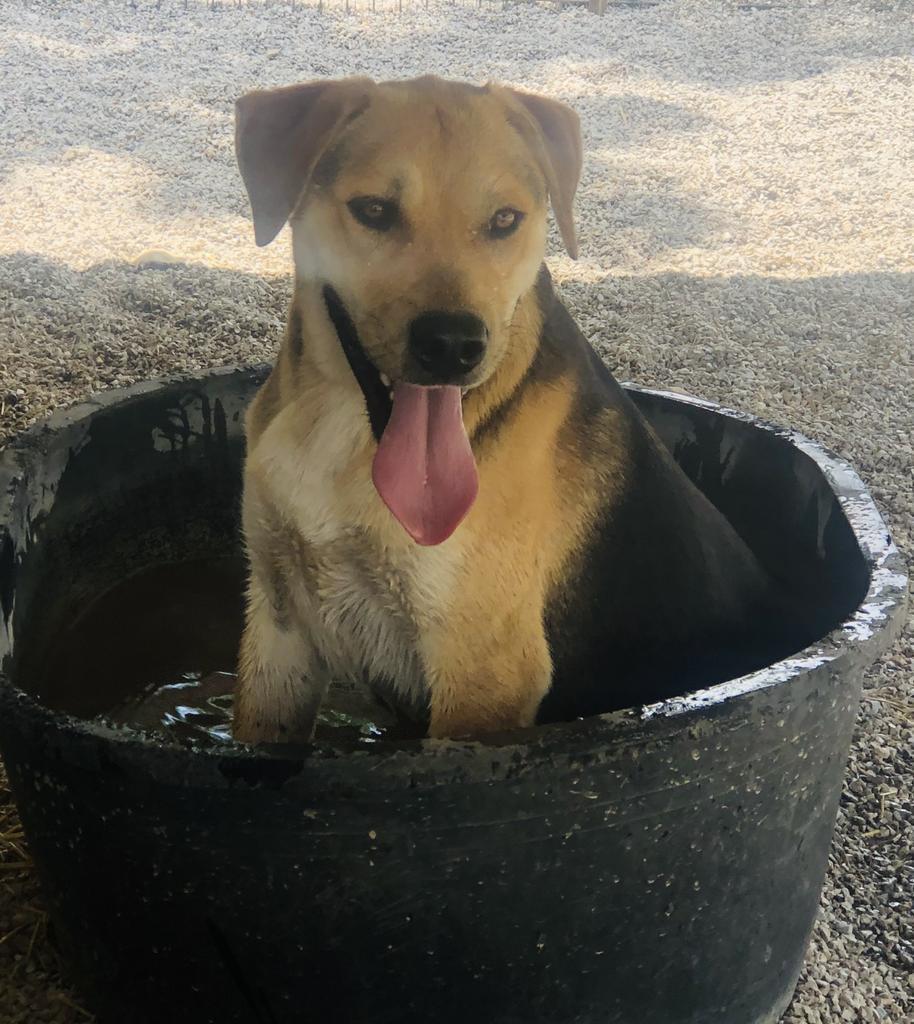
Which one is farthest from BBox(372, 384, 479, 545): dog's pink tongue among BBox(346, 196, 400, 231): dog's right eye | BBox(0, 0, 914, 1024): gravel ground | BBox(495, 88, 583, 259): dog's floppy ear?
BBox(0, 0, 914, 1024): gravel ground

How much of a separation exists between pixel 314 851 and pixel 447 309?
61cm

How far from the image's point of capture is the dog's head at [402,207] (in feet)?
4.08

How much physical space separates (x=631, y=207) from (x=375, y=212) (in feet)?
6.51

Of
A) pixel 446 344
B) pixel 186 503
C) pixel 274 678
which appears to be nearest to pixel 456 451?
pixel 446 344

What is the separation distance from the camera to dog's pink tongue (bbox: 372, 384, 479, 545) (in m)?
1.27

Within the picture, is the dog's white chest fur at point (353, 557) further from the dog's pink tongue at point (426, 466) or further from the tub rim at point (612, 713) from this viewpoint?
the tub rim at point (612, 713)

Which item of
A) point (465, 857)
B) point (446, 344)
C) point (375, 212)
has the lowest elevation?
point (465, 857)

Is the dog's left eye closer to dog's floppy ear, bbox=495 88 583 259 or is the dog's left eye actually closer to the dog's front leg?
dog's floppy ear, bbox=495 88 583 259

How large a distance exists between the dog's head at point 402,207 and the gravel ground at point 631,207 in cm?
112

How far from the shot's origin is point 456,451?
50.8 inches

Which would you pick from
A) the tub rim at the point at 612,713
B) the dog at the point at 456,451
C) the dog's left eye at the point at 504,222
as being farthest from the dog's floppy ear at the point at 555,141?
the tub rim at the point at 612,713

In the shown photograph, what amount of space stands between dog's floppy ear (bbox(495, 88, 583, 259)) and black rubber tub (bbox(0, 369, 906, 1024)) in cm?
66

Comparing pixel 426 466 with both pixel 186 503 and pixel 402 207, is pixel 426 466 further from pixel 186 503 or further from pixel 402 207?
pixel 186 503

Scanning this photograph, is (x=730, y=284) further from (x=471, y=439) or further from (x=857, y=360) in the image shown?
(x=471, y=439)
